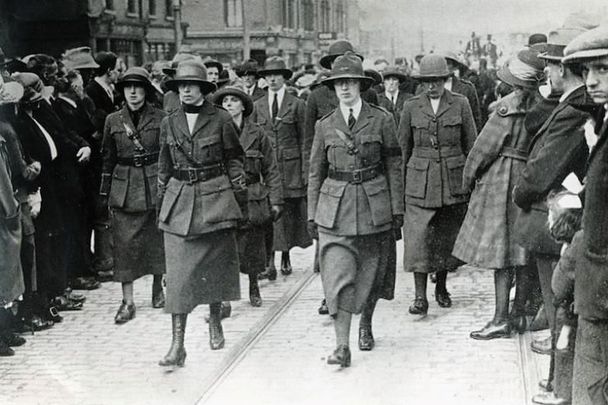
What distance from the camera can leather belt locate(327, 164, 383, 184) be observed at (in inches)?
289

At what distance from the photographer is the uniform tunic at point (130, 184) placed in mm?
8773

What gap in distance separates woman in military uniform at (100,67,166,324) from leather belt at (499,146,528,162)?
317cm

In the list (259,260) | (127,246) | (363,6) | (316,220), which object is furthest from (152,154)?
(363,6)

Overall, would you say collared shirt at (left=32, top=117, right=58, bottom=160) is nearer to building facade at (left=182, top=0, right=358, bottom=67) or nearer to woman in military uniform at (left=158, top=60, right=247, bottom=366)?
woman in military uniform at (left=158, top=60, right=247, bottom=366)

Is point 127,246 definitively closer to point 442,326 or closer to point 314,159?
point 314,159

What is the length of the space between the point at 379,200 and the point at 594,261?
314cm

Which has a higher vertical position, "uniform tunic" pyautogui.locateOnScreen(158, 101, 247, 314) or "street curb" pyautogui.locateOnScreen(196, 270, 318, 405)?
"uniform tunic" pyautogui.locateOnScreen(158, 101, 247, 314)

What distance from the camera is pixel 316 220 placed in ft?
24.4

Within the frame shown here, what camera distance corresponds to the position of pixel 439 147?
29.3 ft

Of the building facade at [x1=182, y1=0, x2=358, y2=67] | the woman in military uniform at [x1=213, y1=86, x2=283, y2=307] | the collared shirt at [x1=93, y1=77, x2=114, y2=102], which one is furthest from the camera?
the building facade at [x1=182, y1=0, x2=358, y2=67]

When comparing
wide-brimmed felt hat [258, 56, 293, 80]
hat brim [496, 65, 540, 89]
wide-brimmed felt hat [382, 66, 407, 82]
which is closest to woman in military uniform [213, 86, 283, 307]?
wide-brimmed felt hat [258, 56, 293, 80]

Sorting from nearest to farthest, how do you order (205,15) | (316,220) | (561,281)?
(561,281)
(316,220)
(205,15)

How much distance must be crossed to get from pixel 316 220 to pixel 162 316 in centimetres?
221

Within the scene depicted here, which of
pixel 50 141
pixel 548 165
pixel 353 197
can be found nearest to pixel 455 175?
pixel 353 197
